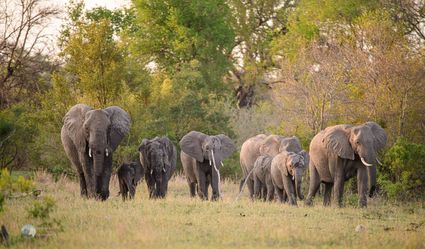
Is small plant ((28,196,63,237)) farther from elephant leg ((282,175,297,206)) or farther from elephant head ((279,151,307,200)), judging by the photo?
elephant leg ((282,175,297,206))

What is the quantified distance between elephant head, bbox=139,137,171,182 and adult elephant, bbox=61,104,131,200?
1450mm

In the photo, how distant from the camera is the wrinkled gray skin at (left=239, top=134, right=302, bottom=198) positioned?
25297mm

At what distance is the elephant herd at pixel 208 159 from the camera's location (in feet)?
67.7

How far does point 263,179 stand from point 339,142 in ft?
11.4

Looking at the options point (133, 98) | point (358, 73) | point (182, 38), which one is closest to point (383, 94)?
point (358, 73)

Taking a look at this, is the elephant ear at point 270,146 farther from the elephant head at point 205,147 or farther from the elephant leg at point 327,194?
the elephant leg at point 327,194

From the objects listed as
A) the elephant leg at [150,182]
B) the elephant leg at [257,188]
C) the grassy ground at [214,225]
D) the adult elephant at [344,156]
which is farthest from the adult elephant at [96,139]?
the elephant leg at [257,188]

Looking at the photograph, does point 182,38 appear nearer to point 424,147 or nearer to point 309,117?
point 309,117

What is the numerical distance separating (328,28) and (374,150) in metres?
19.1

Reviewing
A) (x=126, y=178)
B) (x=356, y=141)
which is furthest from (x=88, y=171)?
(x=356, y=141)

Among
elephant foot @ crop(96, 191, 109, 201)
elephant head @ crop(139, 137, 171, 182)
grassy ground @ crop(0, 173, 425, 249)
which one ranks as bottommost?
grassy ground @ crop(0, 173, 425, 249)

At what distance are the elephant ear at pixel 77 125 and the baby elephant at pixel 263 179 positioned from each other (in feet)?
18.6

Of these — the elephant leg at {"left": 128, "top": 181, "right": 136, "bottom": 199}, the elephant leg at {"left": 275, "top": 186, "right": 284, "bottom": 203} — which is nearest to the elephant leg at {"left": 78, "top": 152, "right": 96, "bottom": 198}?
the elephant leg at {"left": 128, "top": 181, "right": 136, "bottom": 199}

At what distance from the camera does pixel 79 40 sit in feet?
96.7
